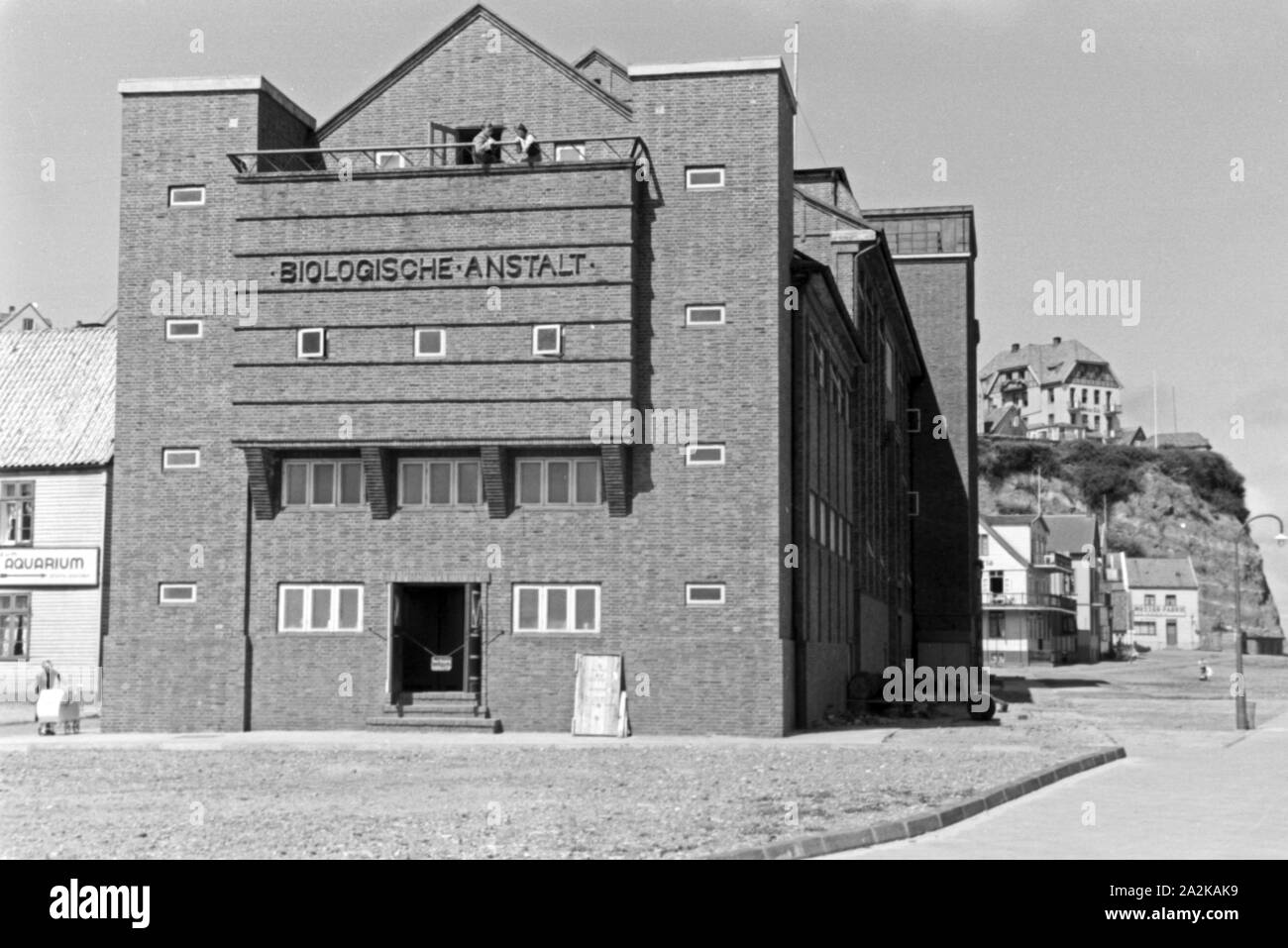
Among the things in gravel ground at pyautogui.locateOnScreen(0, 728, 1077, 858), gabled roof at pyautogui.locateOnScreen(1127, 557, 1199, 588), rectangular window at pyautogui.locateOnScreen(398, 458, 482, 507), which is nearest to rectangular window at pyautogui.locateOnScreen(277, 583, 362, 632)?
rectangular window at pyautogui.locateOnScreen(398, 458, 482, 507)

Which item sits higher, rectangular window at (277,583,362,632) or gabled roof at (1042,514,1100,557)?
gabled roof at (1042,514,1100,557)

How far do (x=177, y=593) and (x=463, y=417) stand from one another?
7.33 metres

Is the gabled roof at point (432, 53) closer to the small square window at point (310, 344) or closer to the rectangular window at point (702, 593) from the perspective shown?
the small square window at point (310, 344)

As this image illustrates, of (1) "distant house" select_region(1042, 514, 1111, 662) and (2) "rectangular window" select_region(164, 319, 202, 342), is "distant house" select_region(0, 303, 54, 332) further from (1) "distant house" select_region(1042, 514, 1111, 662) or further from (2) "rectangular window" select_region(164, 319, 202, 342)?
(1) "distant house" select_region(1042, 514, 1111, 662)

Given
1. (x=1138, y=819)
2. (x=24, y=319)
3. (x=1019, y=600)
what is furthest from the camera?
(x=1019, y=600)

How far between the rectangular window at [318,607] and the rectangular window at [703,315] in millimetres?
8925

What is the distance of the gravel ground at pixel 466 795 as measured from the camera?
15078mm

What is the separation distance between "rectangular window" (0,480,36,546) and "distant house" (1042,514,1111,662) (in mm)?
97197

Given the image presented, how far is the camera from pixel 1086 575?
135125 mm

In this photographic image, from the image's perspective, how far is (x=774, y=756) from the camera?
27000mm

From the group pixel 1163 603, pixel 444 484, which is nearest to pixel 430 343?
pixel 444 484

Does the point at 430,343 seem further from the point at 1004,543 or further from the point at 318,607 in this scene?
the point at 1004,543

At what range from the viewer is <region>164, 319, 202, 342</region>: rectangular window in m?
34.3

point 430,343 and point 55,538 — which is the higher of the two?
point 430,343
